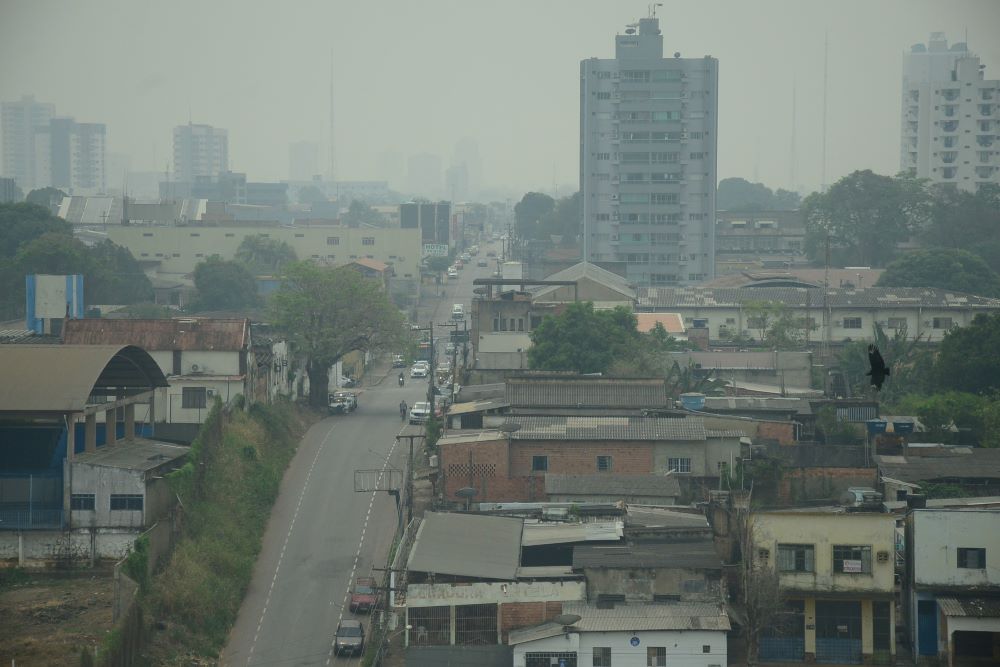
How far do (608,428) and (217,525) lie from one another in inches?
253

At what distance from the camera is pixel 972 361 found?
32.1 metres

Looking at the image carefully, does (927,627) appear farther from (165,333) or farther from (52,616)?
(165,333)

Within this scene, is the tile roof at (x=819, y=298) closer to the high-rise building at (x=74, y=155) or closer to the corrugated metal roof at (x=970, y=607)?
the corrugated metal roof at (x=970, y=607)

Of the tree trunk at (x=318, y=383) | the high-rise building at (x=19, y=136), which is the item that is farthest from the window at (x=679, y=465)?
the high-rise building at (x=19, y=136)

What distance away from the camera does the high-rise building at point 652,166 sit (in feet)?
216

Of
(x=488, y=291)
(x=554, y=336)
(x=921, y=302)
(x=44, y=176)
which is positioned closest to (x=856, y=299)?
(x=921, y=302)

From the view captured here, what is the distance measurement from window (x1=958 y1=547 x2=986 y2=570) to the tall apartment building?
66737mm

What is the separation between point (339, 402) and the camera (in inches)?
1312

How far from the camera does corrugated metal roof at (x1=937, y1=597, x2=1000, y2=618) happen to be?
1822cm

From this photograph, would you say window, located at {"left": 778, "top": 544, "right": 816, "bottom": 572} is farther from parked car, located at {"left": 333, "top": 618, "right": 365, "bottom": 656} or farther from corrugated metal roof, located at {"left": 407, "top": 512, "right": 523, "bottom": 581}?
parked car, located at {"left": 333, "top": 618, "right": 365, "bottom": 656}

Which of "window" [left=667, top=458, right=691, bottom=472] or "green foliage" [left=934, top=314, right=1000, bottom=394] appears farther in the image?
"green foliage" [left=934, top=314, right=1000, bottom=394]

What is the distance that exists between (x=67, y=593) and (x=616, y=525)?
7705 millimetres

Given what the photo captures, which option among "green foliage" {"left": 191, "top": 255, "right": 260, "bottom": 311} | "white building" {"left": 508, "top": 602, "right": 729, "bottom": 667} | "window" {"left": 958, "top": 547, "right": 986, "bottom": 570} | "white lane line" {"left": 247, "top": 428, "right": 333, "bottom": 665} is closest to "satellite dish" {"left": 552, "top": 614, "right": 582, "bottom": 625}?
"white building" {"left": 508, "top": 602, "right": 729, "bottom": 667}

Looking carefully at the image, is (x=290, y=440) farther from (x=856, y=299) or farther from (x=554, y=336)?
(x=856, y=299)
